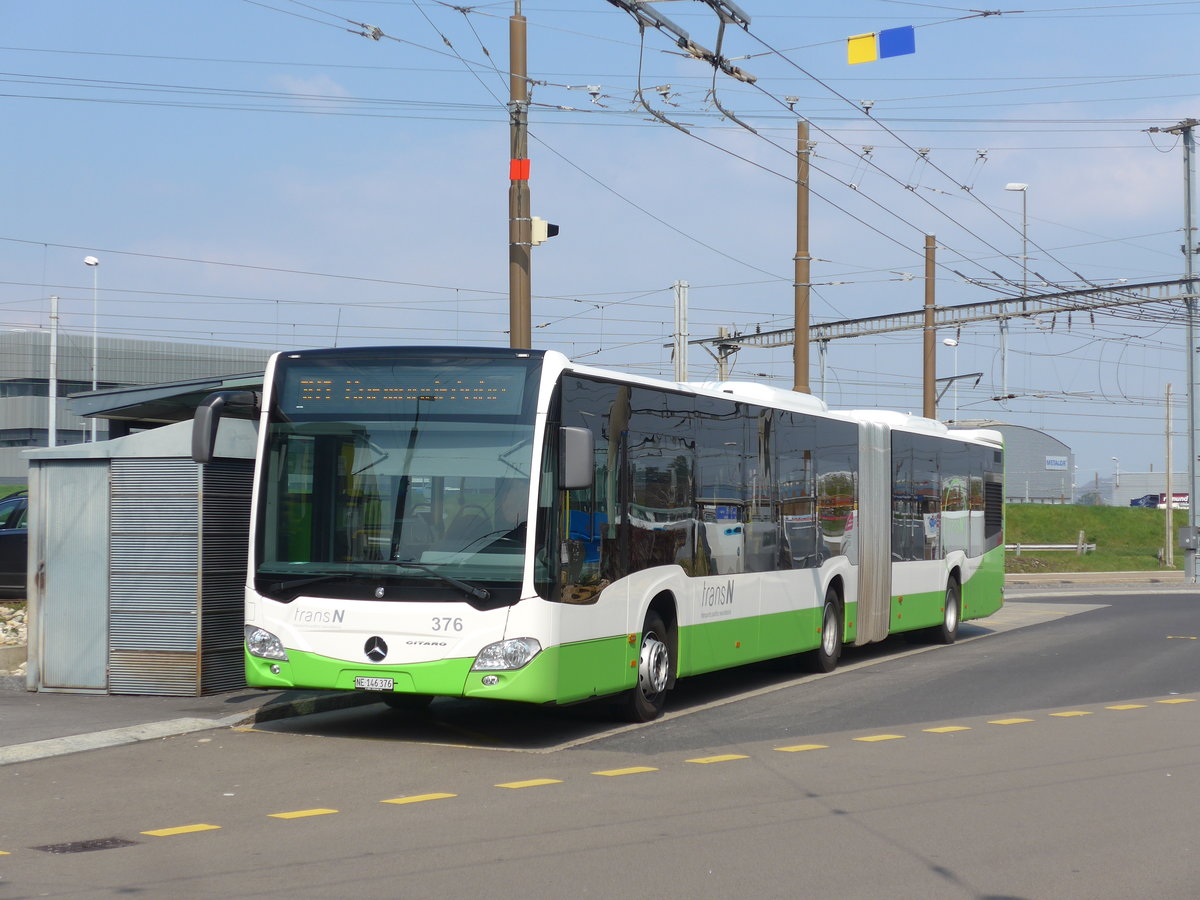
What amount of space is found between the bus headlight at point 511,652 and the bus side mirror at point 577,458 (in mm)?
1137

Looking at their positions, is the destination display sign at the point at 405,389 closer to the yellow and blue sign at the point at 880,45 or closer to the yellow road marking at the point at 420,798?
the yellow road marking at the point at 420,798

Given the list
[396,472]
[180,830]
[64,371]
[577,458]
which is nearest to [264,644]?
[396,472]

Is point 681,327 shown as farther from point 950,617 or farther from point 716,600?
point 716,600

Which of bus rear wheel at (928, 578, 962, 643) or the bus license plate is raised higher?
the bus license plate

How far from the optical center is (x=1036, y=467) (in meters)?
114

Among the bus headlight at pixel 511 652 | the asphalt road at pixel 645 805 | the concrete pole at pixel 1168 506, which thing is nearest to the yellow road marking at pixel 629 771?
the asphalt road at pixel 645 805

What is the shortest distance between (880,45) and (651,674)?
943cm

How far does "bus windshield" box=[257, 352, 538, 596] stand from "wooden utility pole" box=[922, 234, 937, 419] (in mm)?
23561

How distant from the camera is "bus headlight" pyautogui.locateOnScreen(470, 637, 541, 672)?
10649mm

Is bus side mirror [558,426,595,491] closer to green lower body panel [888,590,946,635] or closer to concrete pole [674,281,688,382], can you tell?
green lower body panel [888,590,946,635]

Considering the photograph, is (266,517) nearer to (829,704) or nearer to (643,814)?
(643,814)

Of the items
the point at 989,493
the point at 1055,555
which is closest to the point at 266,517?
the point at 989,493

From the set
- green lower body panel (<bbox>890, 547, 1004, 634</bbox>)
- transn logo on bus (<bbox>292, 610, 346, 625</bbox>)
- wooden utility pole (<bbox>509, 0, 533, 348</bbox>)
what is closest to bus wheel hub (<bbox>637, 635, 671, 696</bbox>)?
transn logo on bus (<bbox>292, 610, 346, 625</bbox>)

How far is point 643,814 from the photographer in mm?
8359
